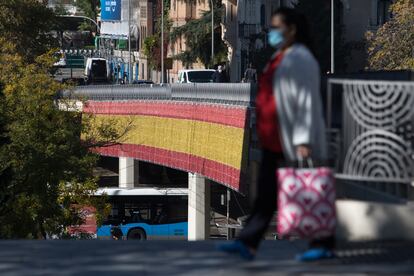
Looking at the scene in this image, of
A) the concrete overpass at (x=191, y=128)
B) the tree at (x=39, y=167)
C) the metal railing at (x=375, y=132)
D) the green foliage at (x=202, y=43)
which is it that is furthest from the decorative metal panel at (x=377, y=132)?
the green foliage at (x=202, y=43)

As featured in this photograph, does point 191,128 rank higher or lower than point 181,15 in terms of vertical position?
lower

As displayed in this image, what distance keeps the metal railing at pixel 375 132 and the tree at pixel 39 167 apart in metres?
25.6

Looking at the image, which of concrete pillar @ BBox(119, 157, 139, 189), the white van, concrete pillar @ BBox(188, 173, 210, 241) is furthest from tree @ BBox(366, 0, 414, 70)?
concrete pillar @ BBox(119, 157, 139, 189)

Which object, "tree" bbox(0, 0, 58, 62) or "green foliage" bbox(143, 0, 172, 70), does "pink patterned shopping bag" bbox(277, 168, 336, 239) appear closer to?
"tree" bbox(0, 0, 58, 62)

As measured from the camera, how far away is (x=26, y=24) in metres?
78.9

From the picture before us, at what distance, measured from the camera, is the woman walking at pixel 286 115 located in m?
10.1

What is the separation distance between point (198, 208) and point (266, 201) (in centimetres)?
5145

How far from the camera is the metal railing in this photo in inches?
417

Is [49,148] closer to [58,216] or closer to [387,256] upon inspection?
[58,216]

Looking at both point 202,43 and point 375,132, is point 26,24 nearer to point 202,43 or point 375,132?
point 202,43

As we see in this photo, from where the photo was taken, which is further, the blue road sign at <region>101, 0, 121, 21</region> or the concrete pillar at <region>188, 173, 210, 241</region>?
the blue road sign at <region>101, 0, 121, 21</region>

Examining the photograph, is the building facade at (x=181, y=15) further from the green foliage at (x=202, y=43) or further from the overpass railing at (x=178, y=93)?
the overpass railing at (x=178, y=93)

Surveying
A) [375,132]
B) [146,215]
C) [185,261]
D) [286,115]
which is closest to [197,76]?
[146,215]

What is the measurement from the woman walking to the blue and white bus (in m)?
51.2
